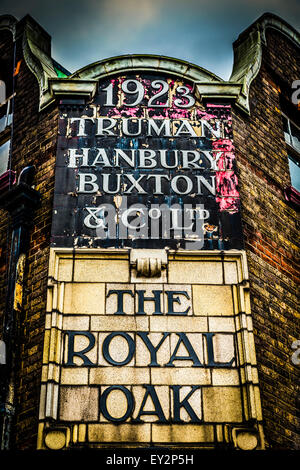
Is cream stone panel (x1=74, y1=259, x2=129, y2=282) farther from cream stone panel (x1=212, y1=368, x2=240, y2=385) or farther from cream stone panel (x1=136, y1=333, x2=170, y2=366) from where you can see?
cream stone panel (x1=212, y1=368, x2=240, y2=385)

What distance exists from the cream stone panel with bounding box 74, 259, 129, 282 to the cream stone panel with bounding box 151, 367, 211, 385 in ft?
3.83

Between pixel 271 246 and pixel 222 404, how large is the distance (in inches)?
98.8

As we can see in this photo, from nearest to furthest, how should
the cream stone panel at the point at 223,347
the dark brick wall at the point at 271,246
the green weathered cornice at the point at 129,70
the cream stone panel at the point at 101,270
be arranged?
the cream stone panel at the point at 223,347 < the dark brick wall at the point at 271,246 < the cream stone panel at the point at 101,270 < the green weathered cornice at the point at 129,70

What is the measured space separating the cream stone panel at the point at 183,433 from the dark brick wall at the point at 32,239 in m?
1.25

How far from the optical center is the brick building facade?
7328 mm

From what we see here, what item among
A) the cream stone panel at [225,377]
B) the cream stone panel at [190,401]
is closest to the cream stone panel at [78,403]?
the cream stone panel at [190,401]

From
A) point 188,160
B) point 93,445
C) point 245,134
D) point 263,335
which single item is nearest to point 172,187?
point 188,160

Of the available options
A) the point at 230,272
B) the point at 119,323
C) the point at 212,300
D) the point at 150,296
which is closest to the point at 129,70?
the point at 230,272

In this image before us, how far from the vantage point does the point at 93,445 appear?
21.9 ft

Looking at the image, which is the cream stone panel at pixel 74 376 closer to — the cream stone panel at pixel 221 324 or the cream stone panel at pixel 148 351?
the cream stone panel at pixel 148 351

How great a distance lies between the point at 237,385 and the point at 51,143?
13.3 feet

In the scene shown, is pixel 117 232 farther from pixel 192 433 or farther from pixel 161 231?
pixel 192 433

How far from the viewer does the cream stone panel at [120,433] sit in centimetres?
672
